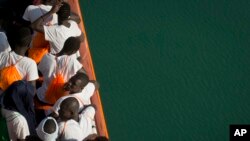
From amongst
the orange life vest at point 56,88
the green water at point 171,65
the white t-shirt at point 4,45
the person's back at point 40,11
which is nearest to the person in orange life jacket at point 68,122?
the orange life vest at point 56,88

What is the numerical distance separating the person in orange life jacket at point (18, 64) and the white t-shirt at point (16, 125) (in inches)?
7.3

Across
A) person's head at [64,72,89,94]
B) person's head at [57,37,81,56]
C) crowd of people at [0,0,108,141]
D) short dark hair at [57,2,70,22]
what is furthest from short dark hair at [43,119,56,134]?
short dark hair at [57,2,70,22]

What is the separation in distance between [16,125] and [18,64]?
14.7 inches

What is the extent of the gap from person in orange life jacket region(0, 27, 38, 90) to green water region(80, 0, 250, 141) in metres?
1.39

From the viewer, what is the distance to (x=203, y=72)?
17.9ft

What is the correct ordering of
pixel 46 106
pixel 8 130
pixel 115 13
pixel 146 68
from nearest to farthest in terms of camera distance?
pixel 8 130, pixel 46 106, pixel 146 68, pixel 115 13

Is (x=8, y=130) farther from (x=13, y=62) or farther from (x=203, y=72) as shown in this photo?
(x=203, y=72)

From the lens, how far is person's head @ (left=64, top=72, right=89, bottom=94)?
3.51 m

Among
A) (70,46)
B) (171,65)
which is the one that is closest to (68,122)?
(70,46)

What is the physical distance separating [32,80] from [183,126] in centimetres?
184

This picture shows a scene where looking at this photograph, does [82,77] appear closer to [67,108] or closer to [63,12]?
[67,108]

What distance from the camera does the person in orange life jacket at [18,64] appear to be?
3.50m

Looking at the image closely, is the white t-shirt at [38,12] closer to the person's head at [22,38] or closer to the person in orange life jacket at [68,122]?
the person's head at [22,38]

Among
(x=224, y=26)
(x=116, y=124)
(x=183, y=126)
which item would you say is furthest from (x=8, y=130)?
(x=224, y=26)
